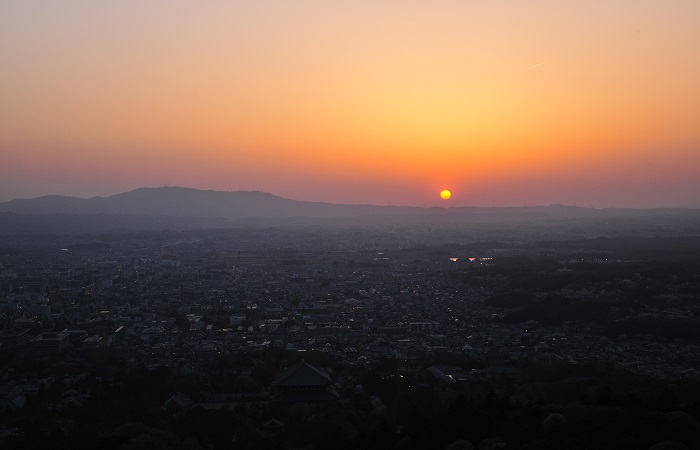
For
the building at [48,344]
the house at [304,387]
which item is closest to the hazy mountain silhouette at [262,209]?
the building at [48,344]

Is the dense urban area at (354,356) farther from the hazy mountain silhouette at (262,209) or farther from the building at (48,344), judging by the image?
the hazy mountain silhouette at (262,209)

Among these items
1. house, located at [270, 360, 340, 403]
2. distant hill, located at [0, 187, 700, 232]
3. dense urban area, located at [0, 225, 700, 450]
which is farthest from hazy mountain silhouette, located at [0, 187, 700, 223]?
house, located at [270, 360, 340, 403]

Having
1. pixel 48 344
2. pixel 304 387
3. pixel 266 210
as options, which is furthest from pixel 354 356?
pixel 266 210

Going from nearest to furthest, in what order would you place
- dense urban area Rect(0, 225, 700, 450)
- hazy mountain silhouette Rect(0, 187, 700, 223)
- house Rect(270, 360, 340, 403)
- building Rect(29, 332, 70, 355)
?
dense urban area Rect(0, 225, 700, 450)
house Rect(270, 360, 340, 403)
building Rect(29, 332, 70, 355)
hazy mountain silhouette Rect(0, 187, 700, 223)

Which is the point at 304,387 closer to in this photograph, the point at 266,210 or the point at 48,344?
the point at 48,344

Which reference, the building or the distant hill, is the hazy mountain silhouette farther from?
the building

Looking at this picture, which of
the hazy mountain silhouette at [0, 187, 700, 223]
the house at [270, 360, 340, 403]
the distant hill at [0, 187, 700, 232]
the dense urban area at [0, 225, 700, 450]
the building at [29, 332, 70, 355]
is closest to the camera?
the dense urban area at [0, 225, 700, 450]
